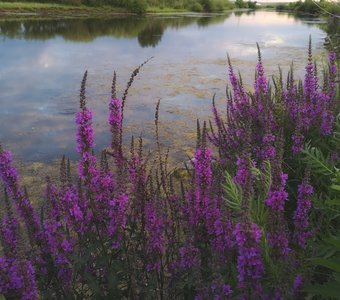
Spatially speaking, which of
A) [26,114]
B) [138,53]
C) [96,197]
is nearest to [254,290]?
[96,197]

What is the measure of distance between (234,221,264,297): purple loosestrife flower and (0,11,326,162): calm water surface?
5.26 metres

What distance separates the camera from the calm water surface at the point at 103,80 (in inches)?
307

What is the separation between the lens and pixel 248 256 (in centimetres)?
140

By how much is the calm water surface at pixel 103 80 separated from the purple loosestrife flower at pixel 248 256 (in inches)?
207

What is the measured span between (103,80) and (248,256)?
37.2 feet

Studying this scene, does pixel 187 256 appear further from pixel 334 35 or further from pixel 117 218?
pixel 334 35

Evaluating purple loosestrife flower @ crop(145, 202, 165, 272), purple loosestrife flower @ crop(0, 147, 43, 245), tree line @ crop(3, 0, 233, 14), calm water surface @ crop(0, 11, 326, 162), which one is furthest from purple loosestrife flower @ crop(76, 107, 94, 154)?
tree line @ crop(3, 0, 233, 14)

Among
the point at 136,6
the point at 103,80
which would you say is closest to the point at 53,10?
the point at 136,6

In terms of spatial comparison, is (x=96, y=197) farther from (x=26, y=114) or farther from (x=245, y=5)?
(x=245, y=5)

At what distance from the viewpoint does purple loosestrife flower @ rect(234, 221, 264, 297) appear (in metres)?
1.39

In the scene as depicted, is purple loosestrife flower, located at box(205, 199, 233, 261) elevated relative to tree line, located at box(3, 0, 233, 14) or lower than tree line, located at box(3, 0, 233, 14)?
lower

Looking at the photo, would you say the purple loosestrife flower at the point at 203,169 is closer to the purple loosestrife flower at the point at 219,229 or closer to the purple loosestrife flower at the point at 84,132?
the purple loosestrife flower at the point at 219,229

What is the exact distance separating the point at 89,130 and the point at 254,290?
137cm

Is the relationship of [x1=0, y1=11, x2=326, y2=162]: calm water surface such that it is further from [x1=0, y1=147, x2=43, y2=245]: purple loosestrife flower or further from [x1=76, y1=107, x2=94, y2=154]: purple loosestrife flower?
[x1=0, y1=147, x2=43, y2=245]: purple loosestrife flower
